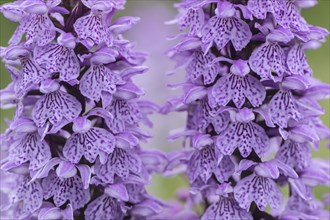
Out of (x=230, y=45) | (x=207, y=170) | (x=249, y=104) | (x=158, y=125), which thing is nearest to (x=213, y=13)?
(x=230, y=45)

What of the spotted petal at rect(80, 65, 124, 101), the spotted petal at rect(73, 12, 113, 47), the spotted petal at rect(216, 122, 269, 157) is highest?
the spotted petal at rect(73, 12, 113, 47)

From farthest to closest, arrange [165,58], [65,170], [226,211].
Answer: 1. [165,58]
2. [226,211]
3. [65,170]

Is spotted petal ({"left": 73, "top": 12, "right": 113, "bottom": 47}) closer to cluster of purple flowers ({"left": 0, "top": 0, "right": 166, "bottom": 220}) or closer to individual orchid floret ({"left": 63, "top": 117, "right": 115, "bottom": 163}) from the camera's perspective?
cluster of purple flowers ({"left": 0, "top": 0, "right": 166, "bottom": 220})

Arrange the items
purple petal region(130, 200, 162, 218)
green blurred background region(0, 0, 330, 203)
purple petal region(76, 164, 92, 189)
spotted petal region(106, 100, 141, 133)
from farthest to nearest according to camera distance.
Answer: green blurred background region(0, 0, 330, 203) < purple petal region(130, 200, 162, 218) < spotted petal region(106, 100, 141, 133) < purple petal region(76, 164, 92, 189)

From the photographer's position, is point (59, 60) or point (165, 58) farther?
point (165, 58)

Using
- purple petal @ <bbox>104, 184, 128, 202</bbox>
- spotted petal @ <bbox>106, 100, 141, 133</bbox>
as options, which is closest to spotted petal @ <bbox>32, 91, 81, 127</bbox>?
spotted petal @ <bbox>106, 100, 141, 133</bbox>

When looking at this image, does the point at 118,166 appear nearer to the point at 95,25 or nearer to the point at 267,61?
the point at 95,25

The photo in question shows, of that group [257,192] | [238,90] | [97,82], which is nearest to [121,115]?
[97,82]

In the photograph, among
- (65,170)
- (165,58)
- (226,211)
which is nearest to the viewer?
(65,170)
